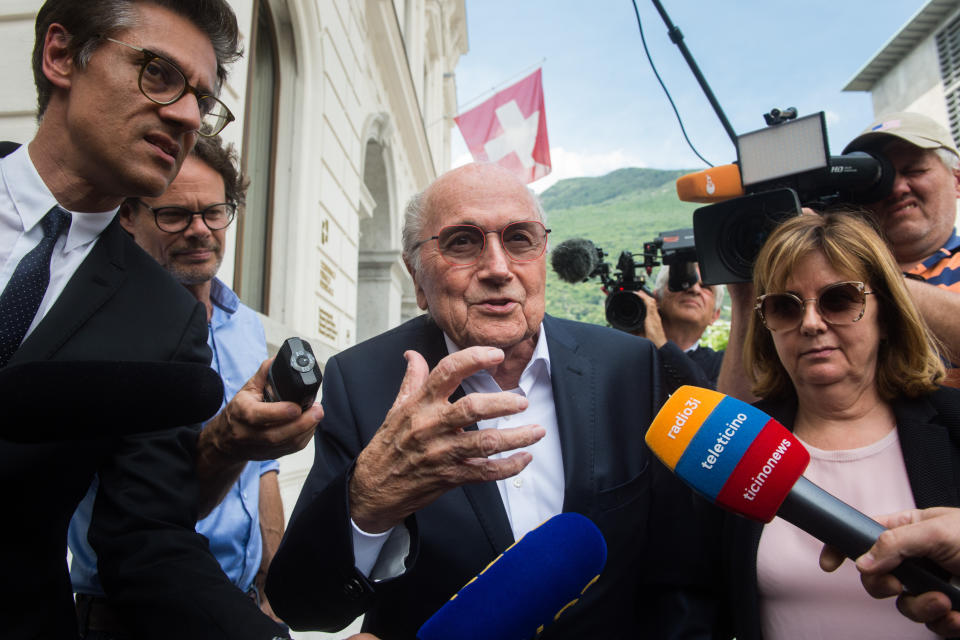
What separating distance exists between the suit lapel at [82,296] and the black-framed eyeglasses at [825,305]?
5.44 ft

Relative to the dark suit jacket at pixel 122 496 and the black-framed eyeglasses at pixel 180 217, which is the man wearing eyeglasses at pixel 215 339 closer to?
the black-framed eyeglasses at pixel 180 217

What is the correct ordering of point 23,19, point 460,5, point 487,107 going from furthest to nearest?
point 460,5 < point 487,107 < point 23,19

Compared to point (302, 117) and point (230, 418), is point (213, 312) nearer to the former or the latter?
point (230, 418)

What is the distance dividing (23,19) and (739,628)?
3664 millimetres

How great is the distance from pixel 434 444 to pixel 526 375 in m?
0.69

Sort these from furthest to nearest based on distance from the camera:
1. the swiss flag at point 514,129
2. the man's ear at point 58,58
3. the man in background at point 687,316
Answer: the swiss flag at point 514,129, the man in background at point 687,316, the man's ear at point 58,58

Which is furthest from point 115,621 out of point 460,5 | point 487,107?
point 460,5

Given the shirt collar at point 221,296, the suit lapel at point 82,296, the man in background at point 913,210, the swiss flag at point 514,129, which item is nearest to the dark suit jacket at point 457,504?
the man in background at point 913,210

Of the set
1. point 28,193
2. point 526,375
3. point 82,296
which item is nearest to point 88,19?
point 28,193

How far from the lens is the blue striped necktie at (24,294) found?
3.76ft

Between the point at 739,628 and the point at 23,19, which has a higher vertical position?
the point at 23,19

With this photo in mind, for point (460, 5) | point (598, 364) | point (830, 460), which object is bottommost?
point (830, 460)

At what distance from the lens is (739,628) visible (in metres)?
1.65

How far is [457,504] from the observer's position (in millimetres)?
1504
